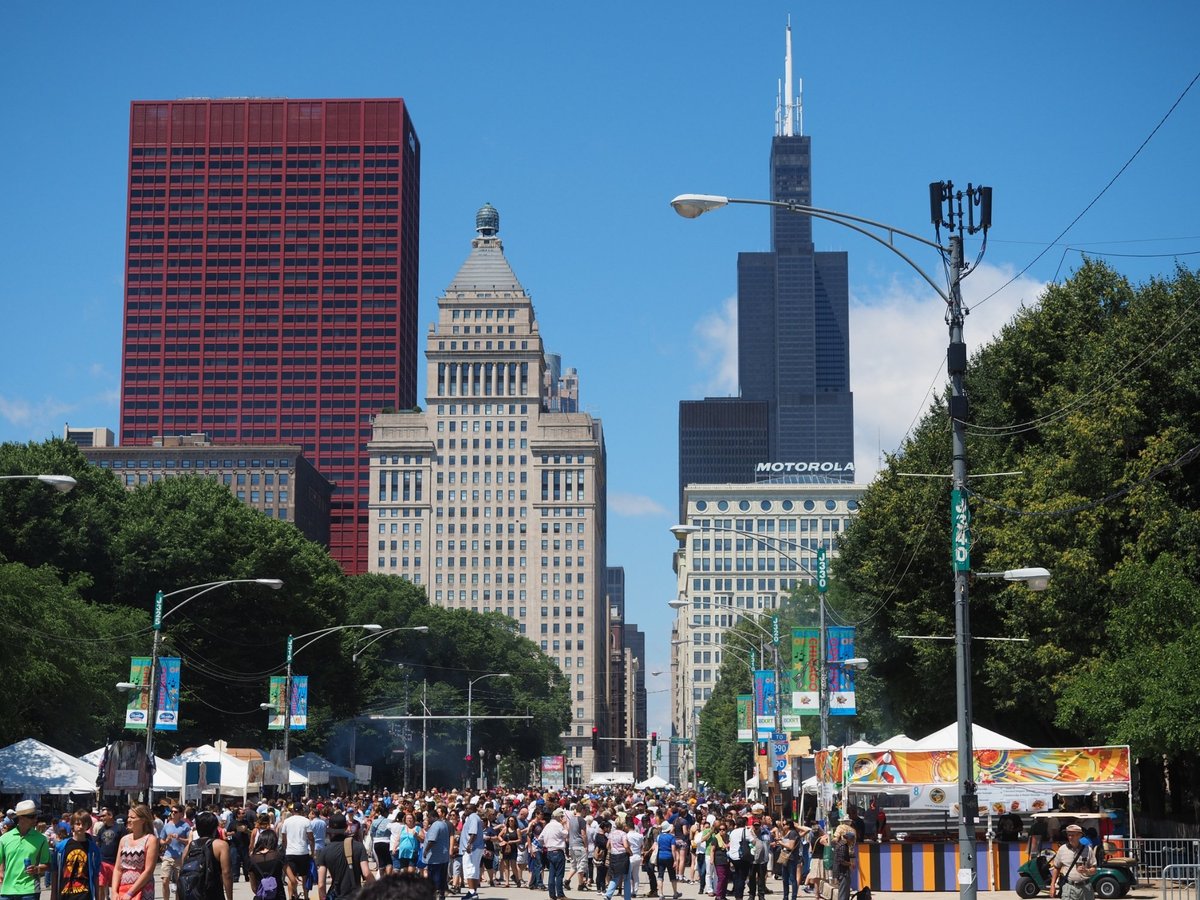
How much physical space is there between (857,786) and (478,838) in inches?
312

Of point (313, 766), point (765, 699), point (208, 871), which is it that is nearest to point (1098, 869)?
point (208, 871)

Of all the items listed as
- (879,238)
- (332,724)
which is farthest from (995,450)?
(332,724)

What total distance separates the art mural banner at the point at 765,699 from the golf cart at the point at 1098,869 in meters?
21.5

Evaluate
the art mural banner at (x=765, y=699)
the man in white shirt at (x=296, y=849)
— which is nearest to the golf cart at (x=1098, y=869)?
the man in white shirt at (x=296, y=849)

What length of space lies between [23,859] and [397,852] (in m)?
12.8

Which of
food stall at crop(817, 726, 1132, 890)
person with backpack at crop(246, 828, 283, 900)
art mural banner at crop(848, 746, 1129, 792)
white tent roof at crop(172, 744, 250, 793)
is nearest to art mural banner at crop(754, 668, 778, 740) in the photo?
white tent roof at crop(172, 744, 250, 793)

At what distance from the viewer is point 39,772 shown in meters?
42.3

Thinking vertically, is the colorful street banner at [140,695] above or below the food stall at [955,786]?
above

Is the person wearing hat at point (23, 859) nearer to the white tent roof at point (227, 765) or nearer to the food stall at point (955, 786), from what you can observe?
the food stall at point (955, 786)

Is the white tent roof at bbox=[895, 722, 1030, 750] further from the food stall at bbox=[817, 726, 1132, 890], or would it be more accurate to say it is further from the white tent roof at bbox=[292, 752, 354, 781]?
the white tent roof at bbox=[292, 752, 354, 781]

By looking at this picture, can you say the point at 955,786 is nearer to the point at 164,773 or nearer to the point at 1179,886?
the point at 1179,886

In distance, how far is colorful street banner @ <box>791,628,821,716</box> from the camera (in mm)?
40844

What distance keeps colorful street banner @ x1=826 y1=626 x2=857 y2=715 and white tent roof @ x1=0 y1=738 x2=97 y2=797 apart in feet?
66.7

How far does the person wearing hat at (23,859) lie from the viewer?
15555mm
